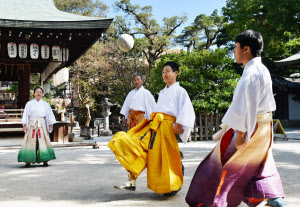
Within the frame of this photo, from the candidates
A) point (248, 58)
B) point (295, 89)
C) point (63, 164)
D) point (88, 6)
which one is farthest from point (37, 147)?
point (88, 6)

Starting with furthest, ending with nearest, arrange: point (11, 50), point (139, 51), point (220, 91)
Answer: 1. point (139, 51)
2. point (220, 91)
3. point (11, 50)

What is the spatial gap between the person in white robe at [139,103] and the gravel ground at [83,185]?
3.34 ft

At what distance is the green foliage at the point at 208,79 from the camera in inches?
474

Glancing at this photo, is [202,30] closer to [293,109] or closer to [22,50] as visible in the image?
[293,109]

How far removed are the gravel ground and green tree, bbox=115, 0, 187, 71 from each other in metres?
19.5

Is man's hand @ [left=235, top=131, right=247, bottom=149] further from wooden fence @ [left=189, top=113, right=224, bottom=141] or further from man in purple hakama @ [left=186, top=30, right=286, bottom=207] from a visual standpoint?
wooden fence @ [left=189, top=113, right=224, bottom=141]

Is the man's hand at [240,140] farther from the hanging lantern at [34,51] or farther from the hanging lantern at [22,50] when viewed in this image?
the hanging lantern at [22,50]

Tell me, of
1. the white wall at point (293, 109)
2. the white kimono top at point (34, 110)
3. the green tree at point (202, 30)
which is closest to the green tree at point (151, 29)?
the green tree at point (202, 30)

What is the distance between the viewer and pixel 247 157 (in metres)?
2.47

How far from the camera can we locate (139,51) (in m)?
24.5

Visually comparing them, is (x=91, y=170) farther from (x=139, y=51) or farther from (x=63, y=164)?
(x=139, y=51)

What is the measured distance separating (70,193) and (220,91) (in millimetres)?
9102

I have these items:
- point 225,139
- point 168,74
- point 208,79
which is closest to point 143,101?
point 168,74

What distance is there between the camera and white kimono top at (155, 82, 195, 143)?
3924mm
